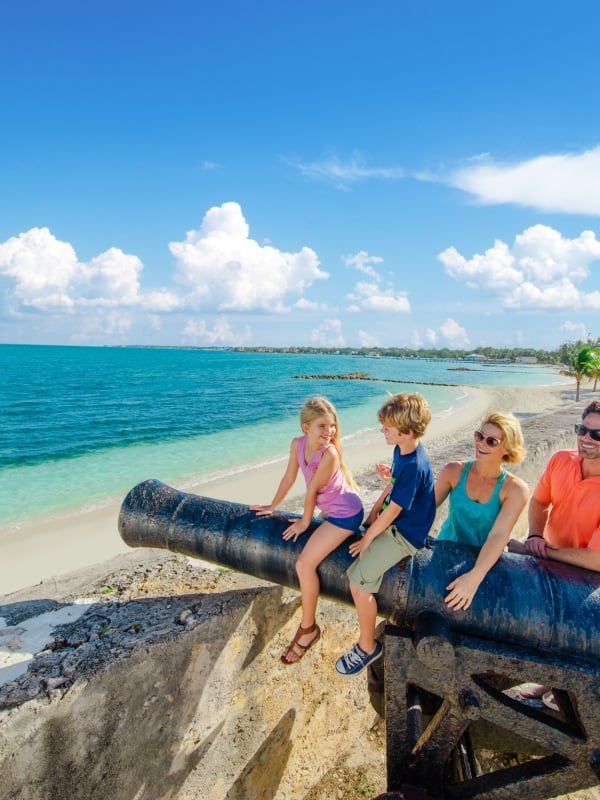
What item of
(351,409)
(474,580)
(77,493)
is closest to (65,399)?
(351,409)

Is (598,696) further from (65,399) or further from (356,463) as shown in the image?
(65,399)

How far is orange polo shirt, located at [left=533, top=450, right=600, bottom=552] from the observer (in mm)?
2389

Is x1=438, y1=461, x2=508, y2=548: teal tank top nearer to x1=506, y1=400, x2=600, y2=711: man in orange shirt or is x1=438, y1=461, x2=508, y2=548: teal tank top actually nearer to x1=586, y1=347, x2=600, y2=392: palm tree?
x1=506, y1=400, x2=600, y2=711: man in orange shirt

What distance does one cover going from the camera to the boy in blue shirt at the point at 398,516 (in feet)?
7.22

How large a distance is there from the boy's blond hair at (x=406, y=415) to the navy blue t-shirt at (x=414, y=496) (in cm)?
12

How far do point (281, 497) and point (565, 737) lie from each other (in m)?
1.63

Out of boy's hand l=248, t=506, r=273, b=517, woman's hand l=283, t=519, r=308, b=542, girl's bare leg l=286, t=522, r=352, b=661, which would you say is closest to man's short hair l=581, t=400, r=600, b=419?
girl's bare leg l=286, t=522, r=352, b=661

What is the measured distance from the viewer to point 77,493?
11805 millimetres

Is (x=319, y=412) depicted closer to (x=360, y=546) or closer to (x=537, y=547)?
(x=360, y=546)

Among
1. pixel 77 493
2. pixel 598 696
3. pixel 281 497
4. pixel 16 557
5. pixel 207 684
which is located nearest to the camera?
pixel 598 696

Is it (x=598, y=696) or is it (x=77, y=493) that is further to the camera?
(x=77, y=493)

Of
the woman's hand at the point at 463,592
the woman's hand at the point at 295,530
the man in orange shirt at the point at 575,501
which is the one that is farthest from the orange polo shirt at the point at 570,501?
the woman's hand at the point at 295,530

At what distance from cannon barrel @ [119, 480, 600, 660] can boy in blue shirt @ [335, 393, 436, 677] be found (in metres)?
0.07

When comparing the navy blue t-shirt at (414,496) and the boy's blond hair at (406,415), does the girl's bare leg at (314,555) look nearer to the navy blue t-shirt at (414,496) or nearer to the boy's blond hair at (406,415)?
the navy blue t-shirt at (414,496)
